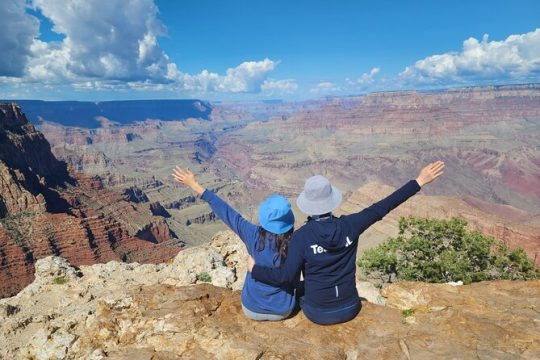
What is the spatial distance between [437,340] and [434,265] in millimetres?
19692

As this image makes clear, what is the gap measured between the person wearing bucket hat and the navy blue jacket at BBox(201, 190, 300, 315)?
22 cm

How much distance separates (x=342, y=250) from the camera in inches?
281

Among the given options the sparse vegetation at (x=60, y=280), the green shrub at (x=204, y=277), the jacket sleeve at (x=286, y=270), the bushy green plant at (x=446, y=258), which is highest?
the jacket sleeve at (x=286, y=270)

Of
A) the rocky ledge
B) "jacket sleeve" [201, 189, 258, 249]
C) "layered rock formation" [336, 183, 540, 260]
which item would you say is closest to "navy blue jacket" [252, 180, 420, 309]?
Answer: "jacket sleeve" [201, 189, 258, 249]

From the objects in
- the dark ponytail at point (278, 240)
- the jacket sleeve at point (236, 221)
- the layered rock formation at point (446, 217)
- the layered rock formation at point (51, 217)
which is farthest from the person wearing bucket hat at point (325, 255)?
the layered rock formation at point (51, 217)

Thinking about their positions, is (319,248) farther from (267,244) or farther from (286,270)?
(267,244)

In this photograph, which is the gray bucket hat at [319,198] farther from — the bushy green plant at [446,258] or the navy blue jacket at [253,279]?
the bushy green plant at [446,258]

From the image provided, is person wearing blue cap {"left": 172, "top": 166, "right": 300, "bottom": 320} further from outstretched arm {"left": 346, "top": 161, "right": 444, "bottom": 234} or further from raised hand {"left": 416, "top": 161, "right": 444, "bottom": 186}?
raised hand {"left": 416, "top": 161, "right": 444, "bottom": 186}

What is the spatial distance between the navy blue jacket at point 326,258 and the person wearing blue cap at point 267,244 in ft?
0.77

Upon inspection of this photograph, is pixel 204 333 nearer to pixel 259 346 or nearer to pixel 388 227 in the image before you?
pixel 259 346

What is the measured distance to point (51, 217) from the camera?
248 ft

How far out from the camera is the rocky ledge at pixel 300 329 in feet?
23.0

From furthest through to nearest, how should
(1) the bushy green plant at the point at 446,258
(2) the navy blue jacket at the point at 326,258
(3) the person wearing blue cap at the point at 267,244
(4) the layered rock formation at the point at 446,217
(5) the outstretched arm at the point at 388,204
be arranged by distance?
(4) the layered rock formation at the point at 446,217 → (1) the bushy green plant at the point at 446,258 → (5) the outstretched arm at the point at 388,204 → (3) the person wearing blue cap at the point at 267,244 → (2) the navy blue jacket at the point at 326,258

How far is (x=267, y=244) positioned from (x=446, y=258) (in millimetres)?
21160
